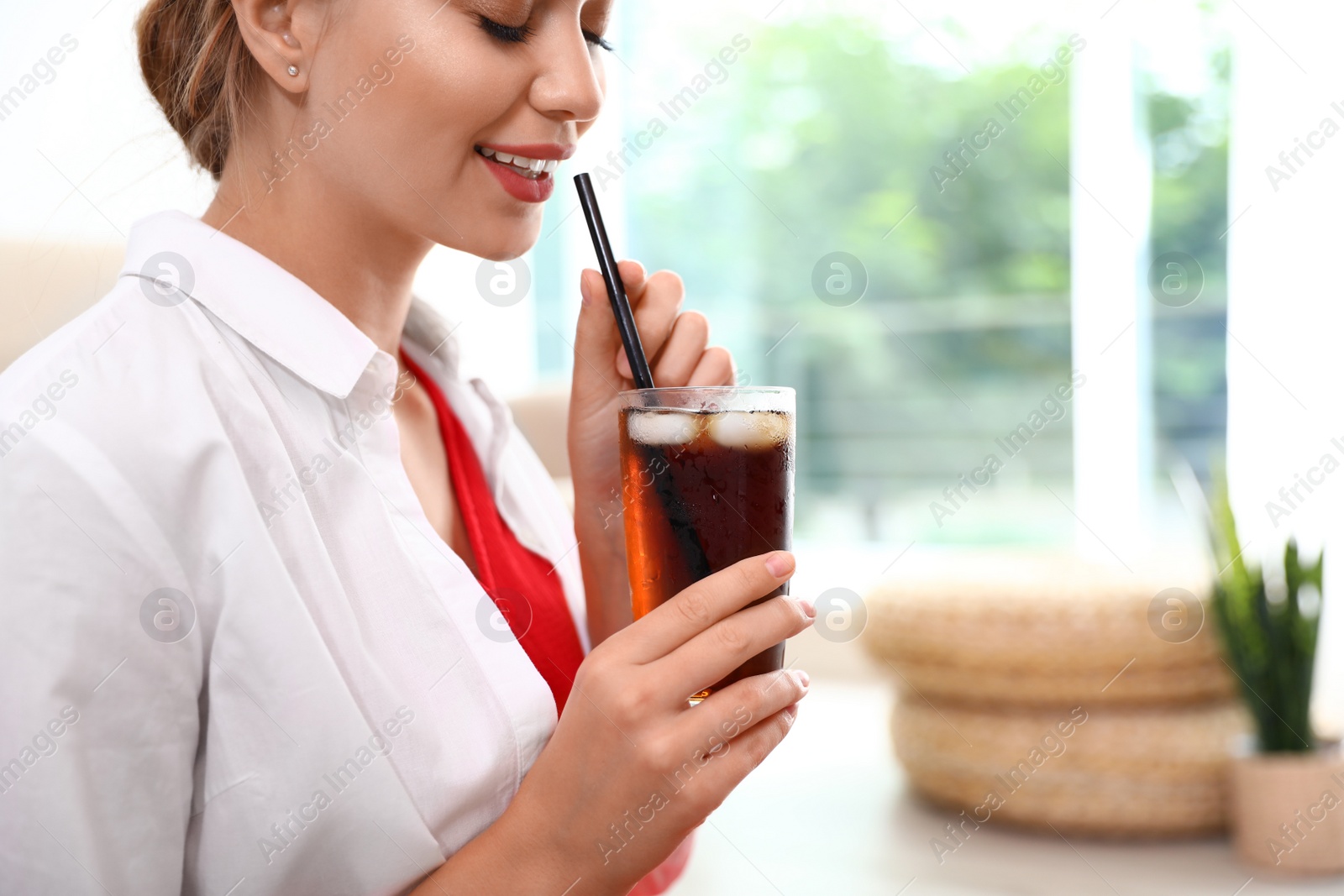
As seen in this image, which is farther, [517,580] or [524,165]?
[517,580]

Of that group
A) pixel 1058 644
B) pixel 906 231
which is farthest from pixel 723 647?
pixel 906 231

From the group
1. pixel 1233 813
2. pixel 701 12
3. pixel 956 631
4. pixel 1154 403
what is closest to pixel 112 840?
pixel 956 631

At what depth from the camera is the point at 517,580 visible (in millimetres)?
1309

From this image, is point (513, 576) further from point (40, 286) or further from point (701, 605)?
point (40, 286)

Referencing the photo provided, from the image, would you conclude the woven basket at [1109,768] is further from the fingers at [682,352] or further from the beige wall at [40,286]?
the beige wall at [40,286]

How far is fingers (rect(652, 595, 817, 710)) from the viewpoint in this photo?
2.96 feet

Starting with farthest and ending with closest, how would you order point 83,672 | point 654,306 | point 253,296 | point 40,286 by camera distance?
point 40,286, point 654,306, point 253,296, point 83,672

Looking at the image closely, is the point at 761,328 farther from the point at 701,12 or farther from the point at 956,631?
the point at 956,631

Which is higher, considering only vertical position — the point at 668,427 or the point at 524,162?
the point at 524,162

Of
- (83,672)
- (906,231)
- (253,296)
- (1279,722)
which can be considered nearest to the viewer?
(83,672)

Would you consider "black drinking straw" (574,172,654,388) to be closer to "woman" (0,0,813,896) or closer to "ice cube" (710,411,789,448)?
"woman" (0,0,813,896)

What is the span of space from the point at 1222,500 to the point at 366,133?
230 cm

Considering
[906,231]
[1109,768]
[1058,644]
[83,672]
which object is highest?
[906,231]

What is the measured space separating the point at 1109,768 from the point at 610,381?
1734 mm
